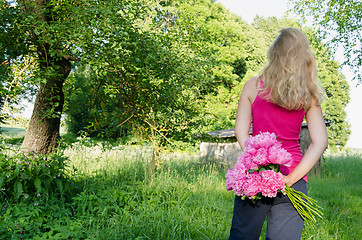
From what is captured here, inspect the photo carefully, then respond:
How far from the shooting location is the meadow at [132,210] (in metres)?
3.79

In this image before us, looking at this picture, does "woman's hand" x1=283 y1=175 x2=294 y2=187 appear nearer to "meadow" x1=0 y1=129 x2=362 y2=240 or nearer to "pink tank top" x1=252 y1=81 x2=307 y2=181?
"pink tank top" x1=252 y1=81 x2=307 y2=181

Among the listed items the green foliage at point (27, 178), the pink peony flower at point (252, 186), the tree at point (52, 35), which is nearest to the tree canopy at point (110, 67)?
the tree at point (52, 35)

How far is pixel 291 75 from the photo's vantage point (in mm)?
1948

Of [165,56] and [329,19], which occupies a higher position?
[329,19]

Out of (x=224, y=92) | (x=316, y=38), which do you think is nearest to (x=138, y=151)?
(x=316, y=38)

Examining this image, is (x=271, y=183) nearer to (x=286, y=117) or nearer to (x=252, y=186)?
(x=252, y=186)

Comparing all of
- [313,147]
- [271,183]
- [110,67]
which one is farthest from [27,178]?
[313,147]

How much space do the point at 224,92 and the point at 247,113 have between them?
62.5ft

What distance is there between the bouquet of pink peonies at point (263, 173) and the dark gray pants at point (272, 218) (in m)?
0.06

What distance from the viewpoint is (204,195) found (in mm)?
5695

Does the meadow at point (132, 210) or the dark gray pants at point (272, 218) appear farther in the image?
the meadow at point (132, 210)

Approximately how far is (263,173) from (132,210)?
3.39 m

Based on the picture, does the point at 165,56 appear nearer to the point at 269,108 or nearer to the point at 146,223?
the point at 146,223

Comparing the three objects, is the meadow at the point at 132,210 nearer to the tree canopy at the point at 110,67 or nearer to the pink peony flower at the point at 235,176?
the tree canopy at the point at 110,67
